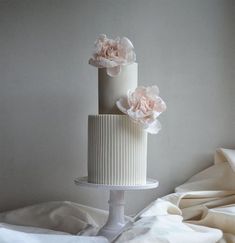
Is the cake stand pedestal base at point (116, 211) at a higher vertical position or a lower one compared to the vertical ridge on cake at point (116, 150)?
lower

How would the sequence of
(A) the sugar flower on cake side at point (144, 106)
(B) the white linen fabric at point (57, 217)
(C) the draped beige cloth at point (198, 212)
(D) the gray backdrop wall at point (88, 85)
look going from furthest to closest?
(D) the gray backdrop wall at point (88, 85), (B) the white linen fabric at point (57, 217), (A) the sugar flower on cake side at point (144, 106), (C) the draped beige cloth at point (198, 212)

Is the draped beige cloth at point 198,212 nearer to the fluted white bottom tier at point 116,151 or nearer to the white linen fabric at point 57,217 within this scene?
the fluted white bottom tier at point 116,151

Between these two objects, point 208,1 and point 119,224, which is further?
point 208,1

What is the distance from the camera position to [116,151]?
3.55ft

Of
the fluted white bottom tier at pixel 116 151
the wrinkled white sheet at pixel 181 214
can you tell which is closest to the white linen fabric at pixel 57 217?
the wrinkled white sheet at pixel 181 214

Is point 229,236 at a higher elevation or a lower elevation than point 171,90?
lower

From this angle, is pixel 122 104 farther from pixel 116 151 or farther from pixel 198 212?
pixel 198 212

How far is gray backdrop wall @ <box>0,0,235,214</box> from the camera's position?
4.40 ft

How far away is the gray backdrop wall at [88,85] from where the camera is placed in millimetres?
1340

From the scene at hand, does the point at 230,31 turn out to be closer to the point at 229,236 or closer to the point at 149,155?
the point at 149,155

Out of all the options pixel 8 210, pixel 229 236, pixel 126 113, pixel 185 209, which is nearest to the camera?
pixel 229 236

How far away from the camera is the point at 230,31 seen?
4.60 feet

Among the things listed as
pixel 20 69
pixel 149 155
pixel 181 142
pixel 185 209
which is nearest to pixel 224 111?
pixel 181 142

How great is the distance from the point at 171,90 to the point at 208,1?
30cm
